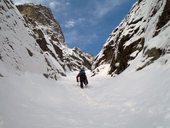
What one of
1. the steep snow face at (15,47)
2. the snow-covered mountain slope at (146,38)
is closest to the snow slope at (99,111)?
the snow-covered mountain slope at (146,38)

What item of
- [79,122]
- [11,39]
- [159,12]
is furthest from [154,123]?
[11,39]

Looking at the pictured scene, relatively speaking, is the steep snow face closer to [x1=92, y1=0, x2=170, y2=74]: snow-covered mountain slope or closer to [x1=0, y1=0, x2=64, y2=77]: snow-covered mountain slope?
[x1=0, y1=0, x2=64, y2=77]: snow-covered mountain slope

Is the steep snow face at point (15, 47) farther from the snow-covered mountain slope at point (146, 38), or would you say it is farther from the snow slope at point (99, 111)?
the snow-covered mountain slope at point (146, 38)

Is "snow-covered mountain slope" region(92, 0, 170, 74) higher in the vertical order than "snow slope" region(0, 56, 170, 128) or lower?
higher

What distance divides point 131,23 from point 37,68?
12.0m

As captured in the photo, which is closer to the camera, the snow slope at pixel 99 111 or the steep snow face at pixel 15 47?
the snow slope at pixel 99 111

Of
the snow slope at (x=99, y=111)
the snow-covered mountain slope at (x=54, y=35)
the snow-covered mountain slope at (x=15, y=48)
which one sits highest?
the snow-covered mountain slope at (x=54, y=35)

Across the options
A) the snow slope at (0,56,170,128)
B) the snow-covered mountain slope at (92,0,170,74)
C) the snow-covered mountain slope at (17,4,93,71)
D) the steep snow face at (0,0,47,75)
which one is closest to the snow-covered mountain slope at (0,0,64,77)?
the steep snow face at (0,0,47,75)

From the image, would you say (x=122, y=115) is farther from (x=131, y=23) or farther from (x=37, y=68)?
(x=131, y=23)

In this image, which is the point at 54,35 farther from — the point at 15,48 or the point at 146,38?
the point at 146,38

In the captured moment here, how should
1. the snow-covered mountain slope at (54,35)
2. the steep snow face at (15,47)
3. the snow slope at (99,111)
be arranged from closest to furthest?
the snow slope at (99,111), the steep snow face at (15,47), the snow-covered mountain slope at (54,35)

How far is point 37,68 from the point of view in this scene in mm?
21719

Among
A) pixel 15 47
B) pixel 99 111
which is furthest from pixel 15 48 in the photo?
pixel 99 111

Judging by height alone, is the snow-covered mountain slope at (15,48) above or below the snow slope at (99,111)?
above
